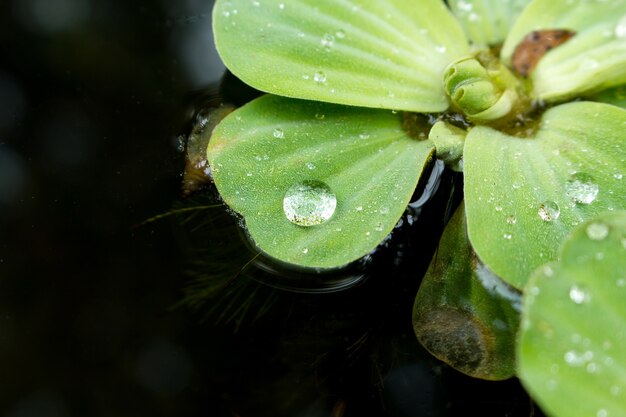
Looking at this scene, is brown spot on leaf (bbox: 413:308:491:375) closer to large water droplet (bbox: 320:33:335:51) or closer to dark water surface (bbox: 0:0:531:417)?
dark water surface (bbox: 0:0:531:417)

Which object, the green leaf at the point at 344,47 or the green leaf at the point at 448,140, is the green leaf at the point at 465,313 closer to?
the green leaf at the point at 448,140

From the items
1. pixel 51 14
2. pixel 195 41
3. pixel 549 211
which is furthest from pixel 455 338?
pixel 51 14

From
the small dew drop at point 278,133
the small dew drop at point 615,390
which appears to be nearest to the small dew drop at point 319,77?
the small dew drop at point 278,133

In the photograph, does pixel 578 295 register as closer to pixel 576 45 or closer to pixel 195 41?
pixel 576 45

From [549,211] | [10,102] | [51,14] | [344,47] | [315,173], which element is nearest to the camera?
[549,211]

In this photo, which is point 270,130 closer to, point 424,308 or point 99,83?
point 424,308

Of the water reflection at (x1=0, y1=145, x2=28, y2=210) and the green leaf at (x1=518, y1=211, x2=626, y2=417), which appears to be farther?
the water reflection at (x1=0, y1=145, x2=28, y2=210)

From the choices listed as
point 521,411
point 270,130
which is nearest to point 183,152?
point 270,130

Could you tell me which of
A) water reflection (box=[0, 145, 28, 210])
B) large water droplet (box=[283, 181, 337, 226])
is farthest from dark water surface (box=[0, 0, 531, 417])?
large water droplet (box=[283, 181, 337, 226])
